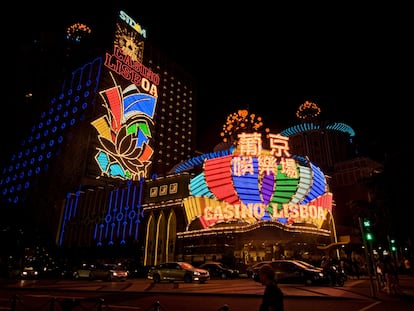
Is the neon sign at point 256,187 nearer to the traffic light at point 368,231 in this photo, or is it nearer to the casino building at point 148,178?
the casino building at point 148,178

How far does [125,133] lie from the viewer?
76.6m

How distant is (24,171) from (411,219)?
296 feet

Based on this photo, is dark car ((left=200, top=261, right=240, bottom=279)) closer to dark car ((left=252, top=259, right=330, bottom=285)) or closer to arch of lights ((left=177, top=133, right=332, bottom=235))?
arch of lights ((left=177, top=133, right=332, bottom=235))

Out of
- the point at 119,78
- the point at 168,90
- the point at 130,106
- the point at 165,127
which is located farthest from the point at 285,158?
the point at 168,90

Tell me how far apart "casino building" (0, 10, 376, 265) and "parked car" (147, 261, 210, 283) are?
11.1 meters

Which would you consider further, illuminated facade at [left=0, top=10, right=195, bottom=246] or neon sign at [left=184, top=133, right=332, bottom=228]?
illuminated facade at [left=0, top=10, right=195, bottom=246]

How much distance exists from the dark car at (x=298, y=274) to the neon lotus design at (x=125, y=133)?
2208 inches

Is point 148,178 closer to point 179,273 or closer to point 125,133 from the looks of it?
point 125,133

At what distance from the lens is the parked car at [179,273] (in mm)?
22344

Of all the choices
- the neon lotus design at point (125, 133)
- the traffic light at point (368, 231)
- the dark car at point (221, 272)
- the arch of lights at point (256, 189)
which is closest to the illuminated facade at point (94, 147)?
the neon lotus design at point (125, 133)

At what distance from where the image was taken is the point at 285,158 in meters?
36.0

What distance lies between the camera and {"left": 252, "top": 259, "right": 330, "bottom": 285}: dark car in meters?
19.2

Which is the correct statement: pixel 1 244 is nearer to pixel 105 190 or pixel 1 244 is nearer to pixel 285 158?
pixel 105 190

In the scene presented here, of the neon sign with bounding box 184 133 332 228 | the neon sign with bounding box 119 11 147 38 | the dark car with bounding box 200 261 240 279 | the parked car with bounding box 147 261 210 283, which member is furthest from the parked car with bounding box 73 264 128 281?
the neon sign with bounding box 119 11 147 38
